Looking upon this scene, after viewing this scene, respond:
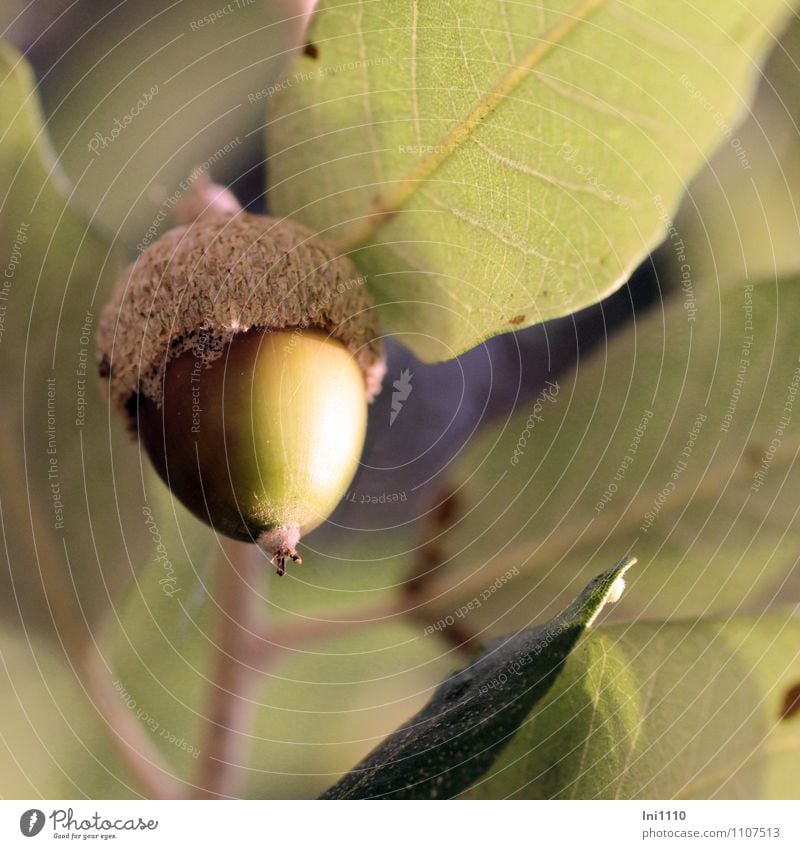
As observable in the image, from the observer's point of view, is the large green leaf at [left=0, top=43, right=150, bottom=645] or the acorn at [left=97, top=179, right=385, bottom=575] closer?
the acorn at [left=97, top=179, right=385, bottom=575]

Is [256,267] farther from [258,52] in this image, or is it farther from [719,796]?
[719,796]

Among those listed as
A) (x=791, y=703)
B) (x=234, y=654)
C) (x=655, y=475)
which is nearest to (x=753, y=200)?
(x=655, y=475)

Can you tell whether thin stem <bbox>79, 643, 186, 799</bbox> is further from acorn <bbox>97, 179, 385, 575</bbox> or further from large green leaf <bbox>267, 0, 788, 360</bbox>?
large green leaf <bbox>267, 0, 788, 360</bbox>

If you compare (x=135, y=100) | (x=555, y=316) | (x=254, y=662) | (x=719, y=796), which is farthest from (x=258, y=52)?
(x=719, y=796)
